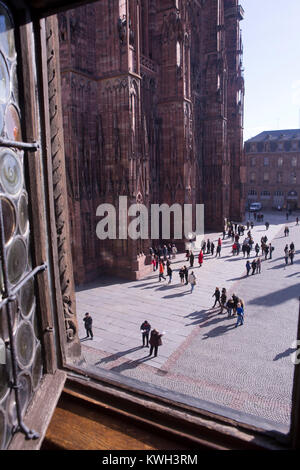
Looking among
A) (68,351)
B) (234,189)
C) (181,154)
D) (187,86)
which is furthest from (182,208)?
(68,351)

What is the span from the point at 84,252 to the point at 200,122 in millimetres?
19148

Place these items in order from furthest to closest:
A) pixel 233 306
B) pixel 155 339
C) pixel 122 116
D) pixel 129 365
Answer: pixel 122 116 → pixel 233 306 → pixel 155 339 → pixel 129 365

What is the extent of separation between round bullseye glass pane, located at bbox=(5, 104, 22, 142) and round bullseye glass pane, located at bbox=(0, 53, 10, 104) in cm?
5

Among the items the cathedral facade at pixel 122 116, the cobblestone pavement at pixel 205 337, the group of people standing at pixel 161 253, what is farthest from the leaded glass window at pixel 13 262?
the group of people standing at pixel 161 253

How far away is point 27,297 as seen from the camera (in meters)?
1.88

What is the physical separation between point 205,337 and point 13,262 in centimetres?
1027

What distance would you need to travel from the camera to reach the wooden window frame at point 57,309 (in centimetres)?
175

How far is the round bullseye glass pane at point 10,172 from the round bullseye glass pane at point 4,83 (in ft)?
0.84

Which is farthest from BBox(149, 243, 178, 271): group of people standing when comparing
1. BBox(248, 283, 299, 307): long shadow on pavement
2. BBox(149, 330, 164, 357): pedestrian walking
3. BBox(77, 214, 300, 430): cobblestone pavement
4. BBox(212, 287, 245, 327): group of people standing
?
BBox(149, 330, 164, 357): pedestrian walking

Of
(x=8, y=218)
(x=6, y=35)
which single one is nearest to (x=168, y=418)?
(x=8, y=218)

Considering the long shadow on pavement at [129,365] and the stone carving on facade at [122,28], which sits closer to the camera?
the long shadow on pavement at [129,365]

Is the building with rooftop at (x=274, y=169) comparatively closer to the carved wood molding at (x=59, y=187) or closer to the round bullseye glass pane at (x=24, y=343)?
the carved wood molding at (x=59, y=187)

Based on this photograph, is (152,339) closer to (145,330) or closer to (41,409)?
(145,330)

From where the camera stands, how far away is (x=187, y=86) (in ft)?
76.8
